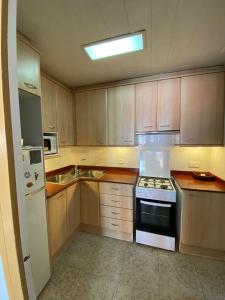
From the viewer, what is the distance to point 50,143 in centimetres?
188

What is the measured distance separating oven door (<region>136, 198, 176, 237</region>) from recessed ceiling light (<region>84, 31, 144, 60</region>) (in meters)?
1.80

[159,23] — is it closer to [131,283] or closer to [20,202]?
[20,202]

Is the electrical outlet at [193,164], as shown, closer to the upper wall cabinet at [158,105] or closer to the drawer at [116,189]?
the upper wall cabinet at [158,105]

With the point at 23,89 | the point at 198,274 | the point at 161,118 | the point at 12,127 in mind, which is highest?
the point at 23,89

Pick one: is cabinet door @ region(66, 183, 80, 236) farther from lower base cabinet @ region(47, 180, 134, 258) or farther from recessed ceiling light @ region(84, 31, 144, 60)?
recessed ceiling light @ region(84, 31, 144, 60)

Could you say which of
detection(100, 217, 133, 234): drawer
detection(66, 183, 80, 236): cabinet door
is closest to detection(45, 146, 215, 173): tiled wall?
detection(66, 183, 80, 236): cabinet door

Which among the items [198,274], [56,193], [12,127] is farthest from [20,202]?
[198,274]

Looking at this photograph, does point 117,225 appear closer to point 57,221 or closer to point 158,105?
point 57,221

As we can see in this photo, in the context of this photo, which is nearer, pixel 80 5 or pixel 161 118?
pixel 80 5

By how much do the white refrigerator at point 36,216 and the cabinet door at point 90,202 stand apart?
→ 855 mm

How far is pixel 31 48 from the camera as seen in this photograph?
135cm

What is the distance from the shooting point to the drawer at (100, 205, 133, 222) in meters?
2.09

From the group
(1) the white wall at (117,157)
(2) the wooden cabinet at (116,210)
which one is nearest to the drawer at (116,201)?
(2) the wooden cabinet at (116,210)

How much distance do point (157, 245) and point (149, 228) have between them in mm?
237
